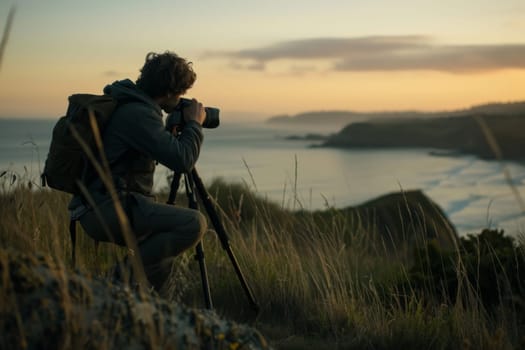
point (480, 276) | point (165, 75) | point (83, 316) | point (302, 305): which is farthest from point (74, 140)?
point (480, 276)

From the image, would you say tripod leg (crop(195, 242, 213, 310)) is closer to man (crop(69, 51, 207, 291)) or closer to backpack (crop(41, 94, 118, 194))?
man (crop(69, 51, 207, 291))

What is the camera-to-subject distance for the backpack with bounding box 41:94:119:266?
109 inches

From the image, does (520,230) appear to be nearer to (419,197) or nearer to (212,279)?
(212,279)

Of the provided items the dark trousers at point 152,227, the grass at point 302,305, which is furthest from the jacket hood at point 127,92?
the grass at point 302,305

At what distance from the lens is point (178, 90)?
10.3 ft

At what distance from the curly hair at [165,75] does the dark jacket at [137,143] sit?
0.22 feet

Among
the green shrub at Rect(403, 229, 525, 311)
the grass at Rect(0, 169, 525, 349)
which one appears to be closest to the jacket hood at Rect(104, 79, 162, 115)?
the grass at Rect(0, 169, 525, 349)

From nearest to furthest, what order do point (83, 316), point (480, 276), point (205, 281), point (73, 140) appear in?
point (83, 316)
point (73, 140)
point (205, 281)
point (480, 276)

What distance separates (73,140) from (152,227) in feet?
1.99

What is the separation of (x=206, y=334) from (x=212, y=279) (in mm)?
2398

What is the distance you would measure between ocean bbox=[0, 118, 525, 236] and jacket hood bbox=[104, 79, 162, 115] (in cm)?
144

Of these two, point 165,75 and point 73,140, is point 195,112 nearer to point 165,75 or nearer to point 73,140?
point 165,75

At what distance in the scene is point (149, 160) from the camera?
3.10 metres

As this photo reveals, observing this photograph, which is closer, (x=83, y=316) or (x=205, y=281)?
(x=83, y=316)
